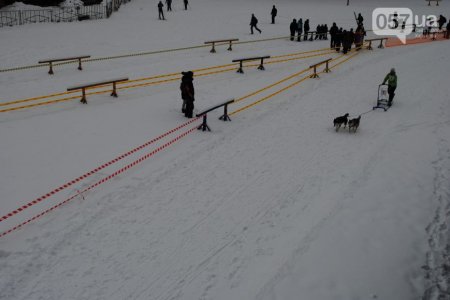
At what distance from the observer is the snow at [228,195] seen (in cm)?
679

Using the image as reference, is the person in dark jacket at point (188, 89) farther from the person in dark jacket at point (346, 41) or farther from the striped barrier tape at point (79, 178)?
the person in dark jacket at point (346, 41)

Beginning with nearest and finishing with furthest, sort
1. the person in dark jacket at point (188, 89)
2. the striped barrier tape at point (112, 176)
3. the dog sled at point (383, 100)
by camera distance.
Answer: the striped barrier tape at point (112, 176)
the person in dark jacket at point (188, 89)
the dog sled at point (383, 100)

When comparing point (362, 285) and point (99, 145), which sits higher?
point (99, 145)

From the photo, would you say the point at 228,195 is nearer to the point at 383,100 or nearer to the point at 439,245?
the point at 439,245

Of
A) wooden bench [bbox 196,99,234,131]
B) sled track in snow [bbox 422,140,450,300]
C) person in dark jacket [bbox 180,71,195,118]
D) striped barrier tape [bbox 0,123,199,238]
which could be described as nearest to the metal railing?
person in dark jacket [bbox 180,71,195,118]

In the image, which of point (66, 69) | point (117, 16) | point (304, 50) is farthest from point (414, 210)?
point (117, 16)

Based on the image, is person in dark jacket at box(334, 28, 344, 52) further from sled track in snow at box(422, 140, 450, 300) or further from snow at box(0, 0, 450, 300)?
sled track in snow at box(422, 140, 450, 300)

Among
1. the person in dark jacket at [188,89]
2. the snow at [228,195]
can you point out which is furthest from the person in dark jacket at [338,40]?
the person in dark jacket at [188,89]

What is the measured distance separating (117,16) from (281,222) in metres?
27.3

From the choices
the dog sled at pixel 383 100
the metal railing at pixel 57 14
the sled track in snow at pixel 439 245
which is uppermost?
the metal railing at pixel 57 14

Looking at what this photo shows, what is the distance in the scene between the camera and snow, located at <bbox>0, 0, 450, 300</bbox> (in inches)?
267

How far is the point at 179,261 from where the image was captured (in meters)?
7.16

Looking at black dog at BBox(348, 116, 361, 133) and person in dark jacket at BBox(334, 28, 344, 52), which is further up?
person in dark jacket at BBox(334, 28, 344, 52)

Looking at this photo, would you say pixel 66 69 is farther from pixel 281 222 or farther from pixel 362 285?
pixel 362 285
